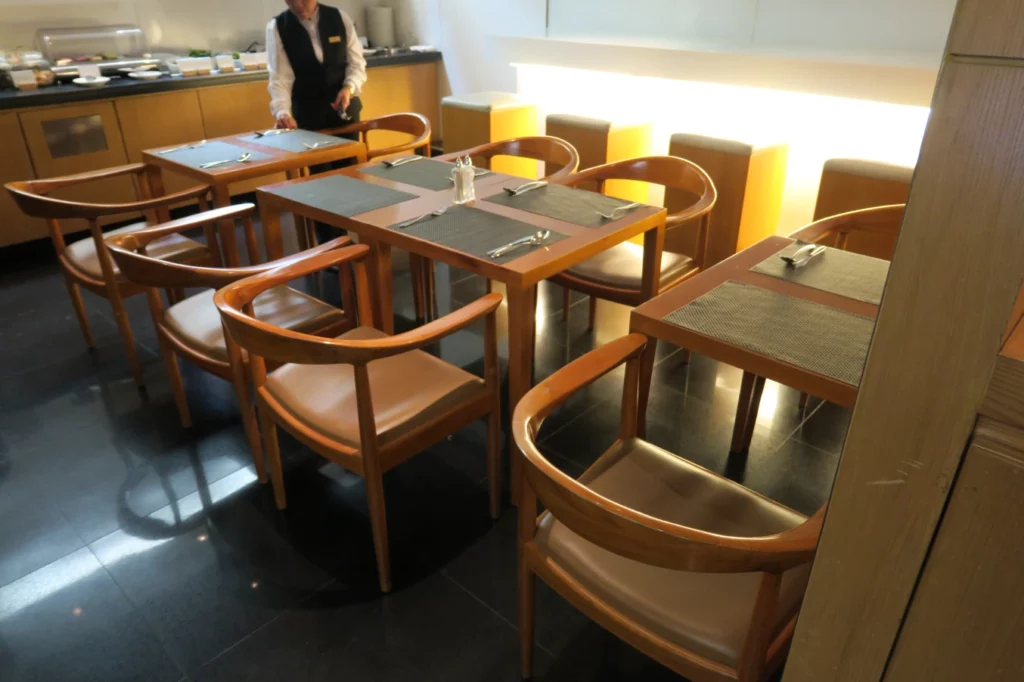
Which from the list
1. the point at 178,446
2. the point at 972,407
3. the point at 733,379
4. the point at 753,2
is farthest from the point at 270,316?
the point at 753,2

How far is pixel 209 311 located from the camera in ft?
6.70

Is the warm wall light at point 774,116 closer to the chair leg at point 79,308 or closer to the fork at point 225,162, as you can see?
the fork at point 225,162

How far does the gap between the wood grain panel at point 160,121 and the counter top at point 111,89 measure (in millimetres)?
42

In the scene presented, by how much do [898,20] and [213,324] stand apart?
3.23 metres

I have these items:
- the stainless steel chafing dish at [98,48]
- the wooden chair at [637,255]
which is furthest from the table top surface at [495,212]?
the stainless steel chafing dish at [98,48]

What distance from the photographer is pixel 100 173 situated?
8.33 ft

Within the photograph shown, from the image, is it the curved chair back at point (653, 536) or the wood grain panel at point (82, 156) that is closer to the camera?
the curved chair back at point (653, 536)

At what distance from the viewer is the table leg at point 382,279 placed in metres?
1.98

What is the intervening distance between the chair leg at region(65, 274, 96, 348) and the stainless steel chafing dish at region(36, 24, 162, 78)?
183 cm

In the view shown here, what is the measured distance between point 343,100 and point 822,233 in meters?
Result: 2.58

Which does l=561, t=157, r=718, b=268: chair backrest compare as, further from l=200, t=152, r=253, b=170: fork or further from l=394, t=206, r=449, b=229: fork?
l=200, t=152, r=253, b=170: fork

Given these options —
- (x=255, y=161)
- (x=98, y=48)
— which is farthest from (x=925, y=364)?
(x=98, y=48)

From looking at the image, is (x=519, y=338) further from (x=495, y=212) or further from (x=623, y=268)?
(x=623, y=268)

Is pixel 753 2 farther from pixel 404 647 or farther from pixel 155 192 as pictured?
pixel 404 647
